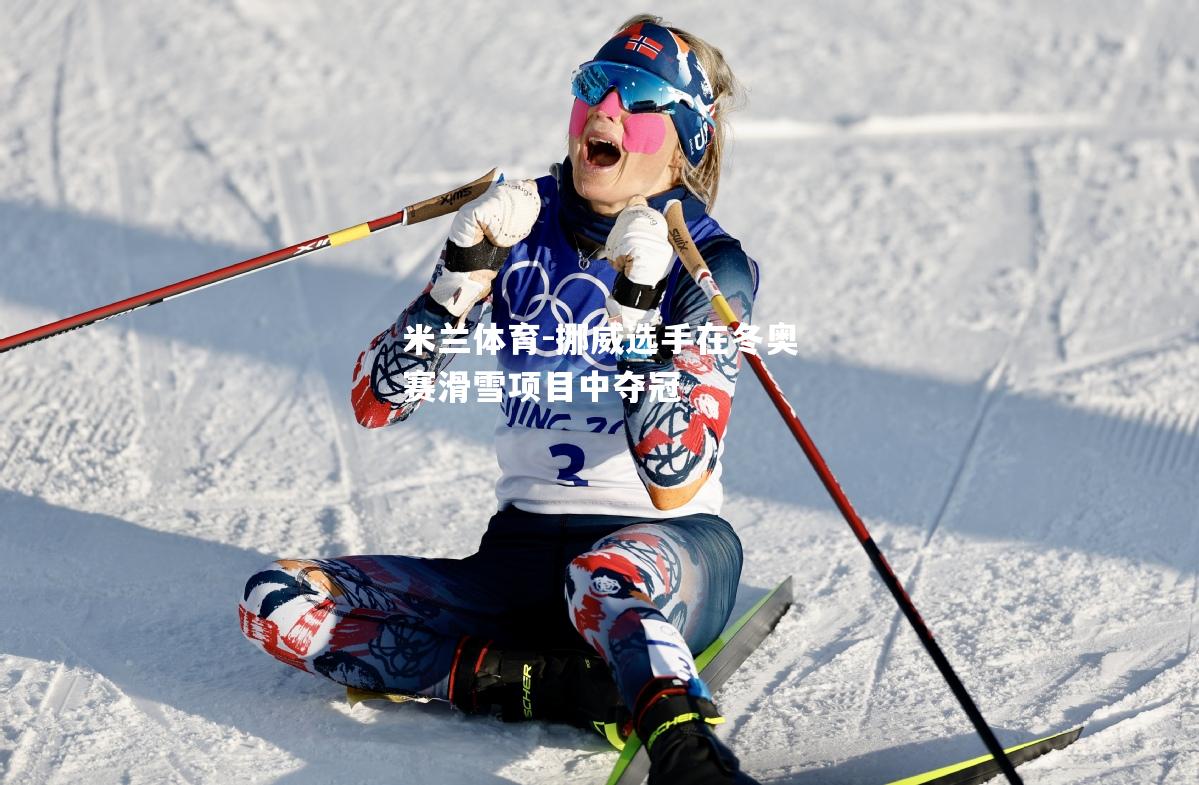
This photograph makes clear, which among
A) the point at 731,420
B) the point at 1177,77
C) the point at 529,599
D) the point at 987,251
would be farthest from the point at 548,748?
the point at 1177,77

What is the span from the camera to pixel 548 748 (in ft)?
8.64

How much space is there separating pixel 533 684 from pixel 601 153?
97 cm

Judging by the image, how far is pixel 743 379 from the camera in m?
4.45

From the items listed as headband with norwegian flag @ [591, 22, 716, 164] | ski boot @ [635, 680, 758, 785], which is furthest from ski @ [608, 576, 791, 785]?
headband with norwegian flag @ [591, 22, 716, 164]

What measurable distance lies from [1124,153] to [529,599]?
3.75 m

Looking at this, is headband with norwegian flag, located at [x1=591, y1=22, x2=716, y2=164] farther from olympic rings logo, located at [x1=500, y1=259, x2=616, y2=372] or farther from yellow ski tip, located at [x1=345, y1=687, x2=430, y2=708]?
yellow ski tip, located at [x1=345, y1=687, x2=430, y2=708]

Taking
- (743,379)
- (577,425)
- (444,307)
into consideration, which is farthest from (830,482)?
(743,379)

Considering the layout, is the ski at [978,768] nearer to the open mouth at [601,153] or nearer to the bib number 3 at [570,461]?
the bib number 3 at [570,461]

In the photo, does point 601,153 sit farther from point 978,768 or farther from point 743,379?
point 743,379

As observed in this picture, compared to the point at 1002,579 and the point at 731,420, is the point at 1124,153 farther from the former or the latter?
the point at 1002,579

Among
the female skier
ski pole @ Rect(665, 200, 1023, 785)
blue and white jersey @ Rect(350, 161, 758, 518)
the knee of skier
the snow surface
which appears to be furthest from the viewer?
the snow surface

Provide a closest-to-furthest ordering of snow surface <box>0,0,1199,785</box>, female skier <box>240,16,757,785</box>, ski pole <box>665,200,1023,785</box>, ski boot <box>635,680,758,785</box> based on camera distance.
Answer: ski boot <box>635,680,758,785</box>, ski pole <box>665,200,1023,785</box>, female skier <box>240,16,757,785</box>, snow surface <box>0,0,1199,785</box>

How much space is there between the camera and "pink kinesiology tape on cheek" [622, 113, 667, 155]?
269cm

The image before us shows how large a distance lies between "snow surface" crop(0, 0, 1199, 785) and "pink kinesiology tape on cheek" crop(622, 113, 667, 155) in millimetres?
1066
